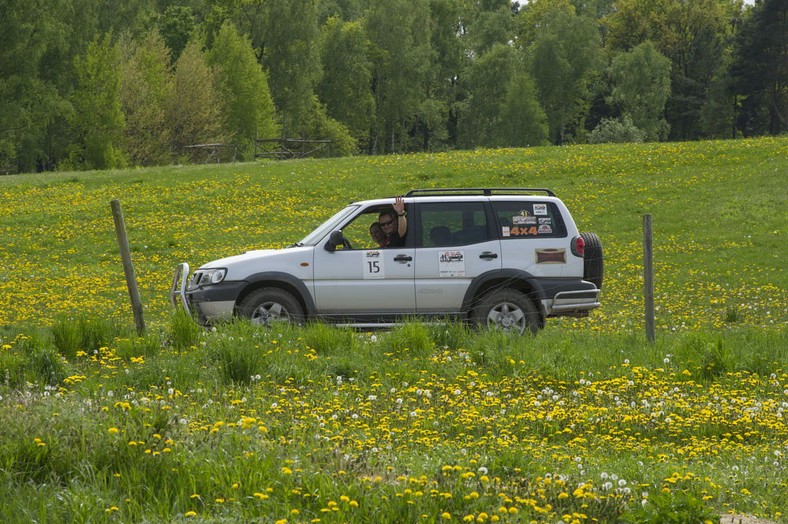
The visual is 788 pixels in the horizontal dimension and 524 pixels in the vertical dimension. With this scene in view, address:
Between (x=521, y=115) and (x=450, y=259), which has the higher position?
(x=521, y=115)

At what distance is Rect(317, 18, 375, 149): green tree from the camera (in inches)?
3393

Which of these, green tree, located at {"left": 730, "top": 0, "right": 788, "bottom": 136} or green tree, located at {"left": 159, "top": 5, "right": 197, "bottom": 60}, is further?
green tree, located at {"left": 730, "top": 0, "right": 788, "bottom": 136}

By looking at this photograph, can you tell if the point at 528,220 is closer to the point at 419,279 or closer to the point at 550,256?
the point at 550,256

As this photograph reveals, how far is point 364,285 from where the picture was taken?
1298 centimetres

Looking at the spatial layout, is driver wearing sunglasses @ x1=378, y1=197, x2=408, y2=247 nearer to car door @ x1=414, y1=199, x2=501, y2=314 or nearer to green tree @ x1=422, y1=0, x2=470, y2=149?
car door @ x1=414, y1=199, x2=501, y2=314

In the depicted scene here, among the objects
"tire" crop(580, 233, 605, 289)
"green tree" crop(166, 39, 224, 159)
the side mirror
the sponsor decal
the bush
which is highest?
"green tree" crop(166, 39, 224, 159)

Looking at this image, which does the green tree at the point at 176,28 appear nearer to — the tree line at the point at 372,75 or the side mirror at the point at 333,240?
the tree line at the point at 372,75

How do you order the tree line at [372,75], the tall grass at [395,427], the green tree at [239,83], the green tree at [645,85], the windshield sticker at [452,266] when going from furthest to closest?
the green tree at [645,85] → the green tree at [239,83] → the tree line at [372,75] → the windshield sticker at [452,266] → the tall grass at [395,427]

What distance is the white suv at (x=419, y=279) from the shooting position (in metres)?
12.9

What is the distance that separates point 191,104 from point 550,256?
50360 mm

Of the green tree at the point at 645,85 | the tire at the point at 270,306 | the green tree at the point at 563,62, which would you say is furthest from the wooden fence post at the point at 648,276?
the green tree at the point at 563,62

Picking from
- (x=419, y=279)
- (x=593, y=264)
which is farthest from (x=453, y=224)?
(x=593, y=264)

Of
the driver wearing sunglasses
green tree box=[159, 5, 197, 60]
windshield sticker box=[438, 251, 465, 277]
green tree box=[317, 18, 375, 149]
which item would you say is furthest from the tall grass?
green tree box=[317, 18, 375, 149]

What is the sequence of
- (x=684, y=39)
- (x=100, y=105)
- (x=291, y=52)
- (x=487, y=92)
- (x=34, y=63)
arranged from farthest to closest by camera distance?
(x=684, y=39)
(x=487, y=92)
(x=291, y=52)
(x=100, y=105)
(x=34, y=63)
